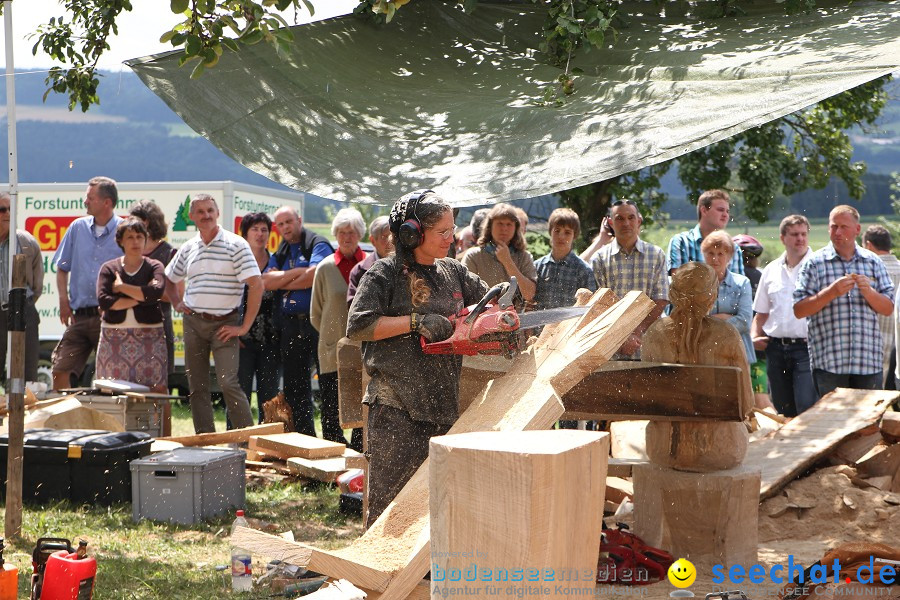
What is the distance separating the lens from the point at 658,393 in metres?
4.86

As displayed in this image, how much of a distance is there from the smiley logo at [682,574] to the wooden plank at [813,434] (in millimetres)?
1244

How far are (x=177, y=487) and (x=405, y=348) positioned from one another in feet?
8.33

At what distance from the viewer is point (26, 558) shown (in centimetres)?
522

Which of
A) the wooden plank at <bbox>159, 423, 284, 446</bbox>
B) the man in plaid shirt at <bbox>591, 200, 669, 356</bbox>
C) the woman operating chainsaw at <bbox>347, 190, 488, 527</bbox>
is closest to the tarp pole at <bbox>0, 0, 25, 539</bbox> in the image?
the wooden plank at <bbox>159, 423, 284, 446</bbox>

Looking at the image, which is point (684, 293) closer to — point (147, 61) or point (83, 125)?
point (147, 61)

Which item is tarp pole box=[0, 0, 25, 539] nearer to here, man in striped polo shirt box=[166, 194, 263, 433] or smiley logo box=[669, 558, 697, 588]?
man in striped polo shirt box=[166, 194, 263, 433]

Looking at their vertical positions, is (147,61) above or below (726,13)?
below

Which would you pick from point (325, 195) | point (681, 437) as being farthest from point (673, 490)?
point (325, 195)

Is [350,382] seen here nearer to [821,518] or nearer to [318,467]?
[318,467]

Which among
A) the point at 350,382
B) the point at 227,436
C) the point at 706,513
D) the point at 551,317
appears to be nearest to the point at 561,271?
the point at 350,382

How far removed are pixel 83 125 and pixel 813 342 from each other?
508 centimetres

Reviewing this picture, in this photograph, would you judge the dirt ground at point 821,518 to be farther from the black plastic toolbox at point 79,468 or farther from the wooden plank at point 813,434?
the black plastic toolbox at point 79,468

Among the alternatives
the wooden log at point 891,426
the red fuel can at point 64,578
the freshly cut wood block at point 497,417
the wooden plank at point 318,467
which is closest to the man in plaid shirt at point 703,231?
the wooden log at point 891,426

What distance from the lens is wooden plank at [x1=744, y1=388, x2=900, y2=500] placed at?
5.95 meters
